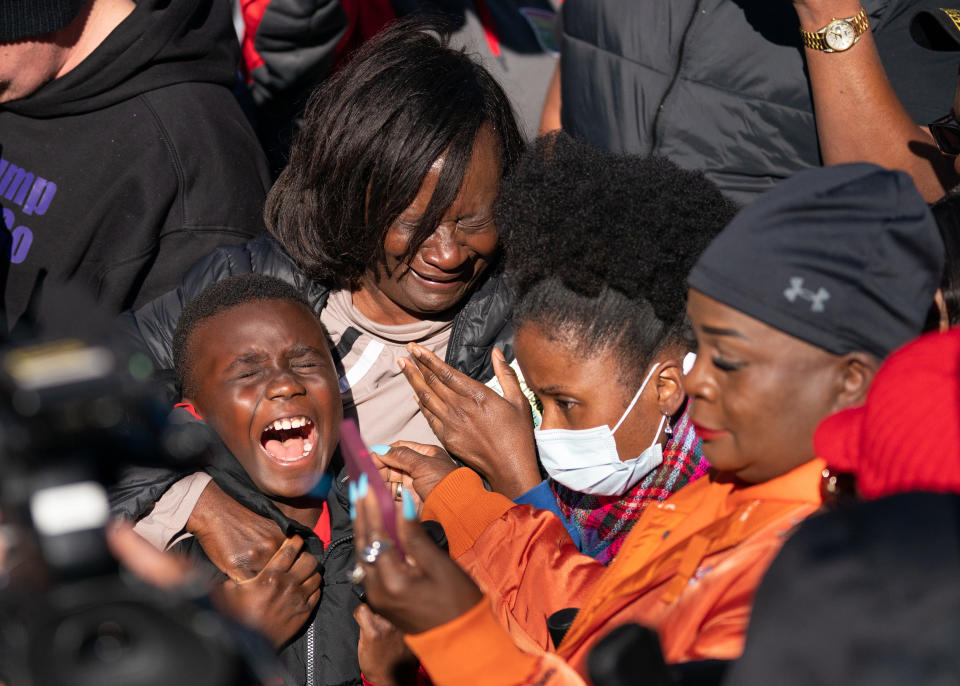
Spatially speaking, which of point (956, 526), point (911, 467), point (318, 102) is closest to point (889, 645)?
Answer: point (956, 526)

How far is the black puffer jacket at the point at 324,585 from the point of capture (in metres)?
2.52

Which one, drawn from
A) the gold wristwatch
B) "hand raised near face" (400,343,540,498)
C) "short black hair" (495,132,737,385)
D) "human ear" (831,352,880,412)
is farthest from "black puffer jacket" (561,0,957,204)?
"human ear" (831,352,880,412)

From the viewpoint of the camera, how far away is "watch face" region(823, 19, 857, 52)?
2.57 m

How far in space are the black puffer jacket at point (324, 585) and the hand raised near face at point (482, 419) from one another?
35 centimetres

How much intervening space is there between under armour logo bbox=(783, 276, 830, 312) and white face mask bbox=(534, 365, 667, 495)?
86cm

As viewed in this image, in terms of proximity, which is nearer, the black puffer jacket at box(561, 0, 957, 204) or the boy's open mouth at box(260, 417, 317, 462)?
the boy's open mouth at box(260, 417, 317, 462)

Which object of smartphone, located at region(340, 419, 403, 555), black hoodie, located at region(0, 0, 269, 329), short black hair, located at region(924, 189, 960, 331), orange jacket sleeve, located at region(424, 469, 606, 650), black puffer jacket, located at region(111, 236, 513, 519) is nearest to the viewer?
smartphone, located at region(340, 419, 403, 555)

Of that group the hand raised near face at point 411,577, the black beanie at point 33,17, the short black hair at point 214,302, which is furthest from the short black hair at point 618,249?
the black beanie at point 33,17

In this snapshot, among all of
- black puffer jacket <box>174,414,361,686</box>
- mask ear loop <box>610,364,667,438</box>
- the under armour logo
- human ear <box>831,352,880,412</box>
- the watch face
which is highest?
the watch face

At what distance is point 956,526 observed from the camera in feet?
3.29

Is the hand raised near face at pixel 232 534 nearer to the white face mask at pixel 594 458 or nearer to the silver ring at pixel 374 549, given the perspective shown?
the white face mask at pixel 594 458

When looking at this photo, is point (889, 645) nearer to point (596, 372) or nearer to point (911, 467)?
point (911, 467)

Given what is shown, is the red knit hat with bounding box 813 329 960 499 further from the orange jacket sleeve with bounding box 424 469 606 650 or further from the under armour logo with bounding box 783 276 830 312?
the orange jacket sleeve with bounding box 424 469 606 650

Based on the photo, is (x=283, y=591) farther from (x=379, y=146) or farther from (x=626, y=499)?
(x=379, y=146)
